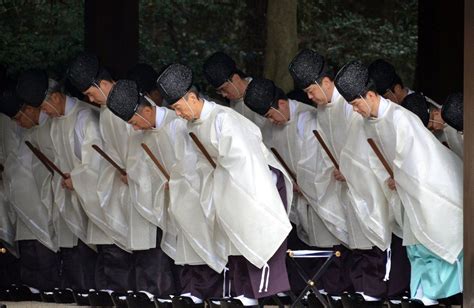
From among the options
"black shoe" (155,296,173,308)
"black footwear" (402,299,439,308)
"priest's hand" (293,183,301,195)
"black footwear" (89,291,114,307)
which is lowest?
"black footwear" (89,291,114,307)

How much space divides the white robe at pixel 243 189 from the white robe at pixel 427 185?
83 cm

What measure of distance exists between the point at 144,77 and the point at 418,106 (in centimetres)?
224

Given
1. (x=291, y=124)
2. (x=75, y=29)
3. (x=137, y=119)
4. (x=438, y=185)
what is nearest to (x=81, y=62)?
(x=137, y=119)

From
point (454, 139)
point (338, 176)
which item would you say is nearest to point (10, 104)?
point (338, 176)

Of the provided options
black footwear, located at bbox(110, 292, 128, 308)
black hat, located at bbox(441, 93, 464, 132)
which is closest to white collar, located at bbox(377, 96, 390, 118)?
black hat, located at bbox(441, 93, 464, 132)

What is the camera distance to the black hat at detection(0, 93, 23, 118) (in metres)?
11.7

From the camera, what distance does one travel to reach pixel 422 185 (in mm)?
9727

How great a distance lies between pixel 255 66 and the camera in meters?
16.3

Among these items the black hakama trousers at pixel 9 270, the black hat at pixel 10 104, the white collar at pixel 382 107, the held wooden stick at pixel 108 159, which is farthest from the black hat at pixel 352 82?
the black hakama trousers at pixel 9 270

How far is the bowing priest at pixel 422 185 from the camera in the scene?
973 centimetres

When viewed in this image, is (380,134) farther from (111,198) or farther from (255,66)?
(255,66)

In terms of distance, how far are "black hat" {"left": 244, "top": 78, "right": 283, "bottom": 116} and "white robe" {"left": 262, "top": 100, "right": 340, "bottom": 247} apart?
401 millimetres

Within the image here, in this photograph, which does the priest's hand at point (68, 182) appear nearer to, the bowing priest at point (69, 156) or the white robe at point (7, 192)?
the bowing priest at point (69, 156)

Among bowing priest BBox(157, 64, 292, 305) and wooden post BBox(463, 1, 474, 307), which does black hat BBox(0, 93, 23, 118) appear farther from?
wooden post BBox(463, 1, 474, 307)
